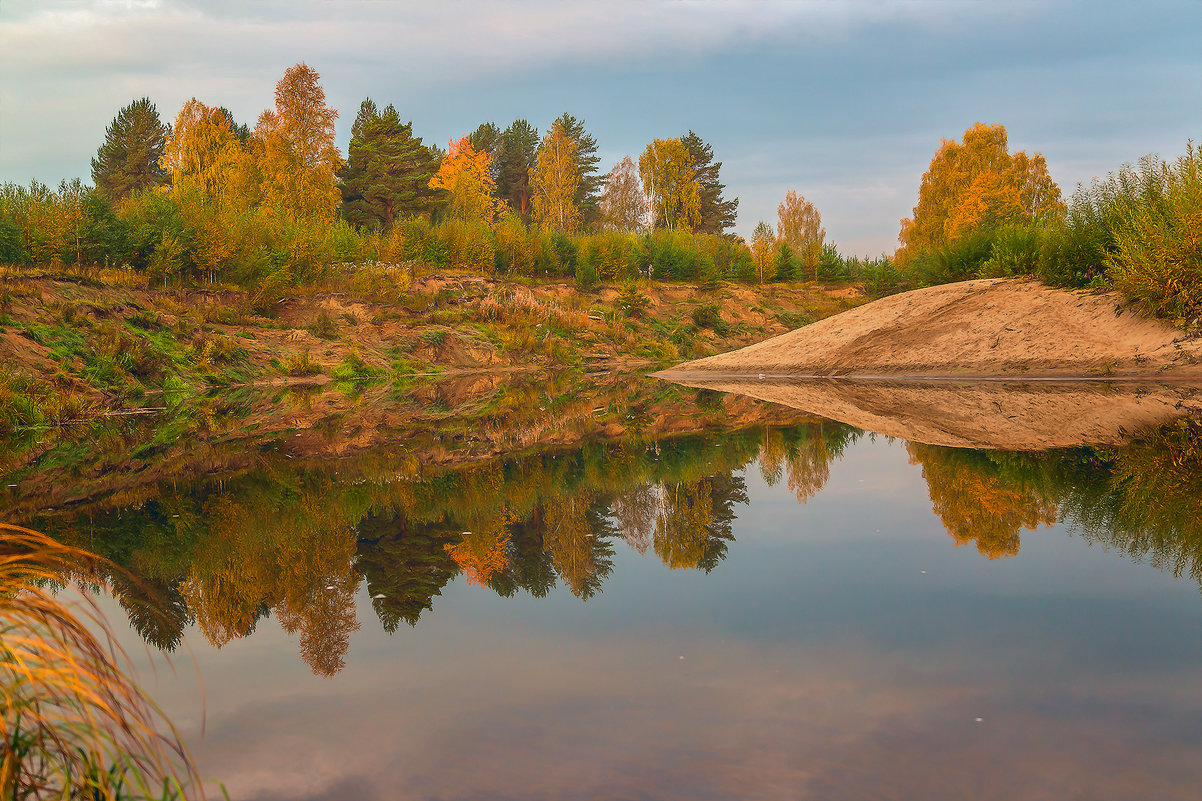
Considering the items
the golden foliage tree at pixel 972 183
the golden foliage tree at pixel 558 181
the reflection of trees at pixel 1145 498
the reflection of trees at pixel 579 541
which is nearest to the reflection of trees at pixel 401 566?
the reflection of trees at pixel 579 541

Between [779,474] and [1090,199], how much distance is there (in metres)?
11.8

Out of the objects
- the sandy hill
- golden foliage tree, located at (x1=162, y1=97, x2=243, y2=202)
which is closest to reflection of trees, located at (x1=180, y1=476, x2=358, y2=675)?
the sandy hill

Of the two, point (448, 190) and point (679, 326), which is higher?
point (448, 190)

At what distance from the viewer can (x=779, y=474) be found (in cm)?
586

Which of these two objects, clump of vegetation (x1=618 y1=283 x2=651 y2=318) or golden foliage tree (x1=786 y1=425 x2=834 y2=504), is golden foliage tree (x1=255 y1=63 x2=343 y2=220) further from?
golden foliage tree (x1=786 y1=425 x2=834 y2=504)

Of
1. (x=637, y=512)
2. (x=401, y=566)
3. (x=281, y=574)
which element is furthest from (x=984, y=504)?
(x=281, y=574)

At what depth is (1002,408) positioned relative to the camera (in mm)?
8969

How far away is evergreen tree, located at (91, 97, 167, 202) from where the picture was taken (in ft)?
166

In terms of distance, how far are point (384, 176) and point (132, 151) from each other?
19.5m

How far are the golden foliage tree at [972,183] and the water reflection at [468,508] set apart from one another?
129 feet

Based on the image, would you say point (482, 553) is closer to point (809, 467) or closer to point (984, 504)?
A: point (984, 504)

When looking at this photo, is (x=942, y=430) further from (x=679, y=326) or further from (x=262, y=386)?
(x=679, y=326)

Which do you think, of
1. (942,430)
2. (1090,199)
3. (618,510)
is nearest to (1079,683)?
(618,510)

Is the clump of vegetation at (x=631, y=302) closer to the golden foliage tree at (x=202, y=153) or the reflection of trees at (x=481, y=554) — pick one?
the golden foliage tree at (x=202, y=153)
